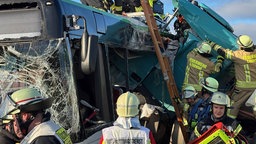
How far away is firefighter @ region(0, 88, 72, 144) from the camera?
3373 millimetres

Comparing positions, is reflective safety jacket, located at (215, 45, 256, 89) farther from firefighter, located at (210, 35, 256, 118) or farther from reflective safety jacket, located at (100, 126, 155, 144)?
reflective safety jacket, located at (100, 126, 155, 144)

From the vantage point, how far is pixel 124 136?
406 cm

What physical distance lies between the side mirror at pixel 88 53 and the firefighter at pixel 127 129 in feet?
1.46

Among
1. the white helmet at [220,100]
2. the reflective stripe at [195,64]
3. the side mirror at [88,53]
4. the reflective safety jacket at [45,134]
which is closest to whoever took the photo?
the reflective safety jacket at [45,134]

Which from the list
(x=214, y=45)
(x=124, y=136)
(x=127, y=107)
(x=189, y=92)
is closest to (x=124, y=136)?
(x=124, y=136)

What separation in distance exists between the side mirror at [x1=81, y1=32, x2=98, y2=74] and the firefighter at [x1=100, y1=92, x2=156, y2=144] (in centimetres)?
44

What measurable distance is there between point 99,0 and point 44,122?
5.69 metres

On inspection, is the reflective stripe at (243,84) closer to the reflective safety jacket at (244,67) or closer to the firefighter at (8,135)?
the reflective safety jacket at (244,67)

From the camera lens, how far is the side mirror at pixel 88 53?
440cm

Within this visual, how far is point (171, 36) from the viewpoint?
27.8ft

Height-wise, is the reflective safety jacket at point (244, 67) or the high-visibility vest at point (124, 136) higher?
the high-visibility vest at point (124, 136)

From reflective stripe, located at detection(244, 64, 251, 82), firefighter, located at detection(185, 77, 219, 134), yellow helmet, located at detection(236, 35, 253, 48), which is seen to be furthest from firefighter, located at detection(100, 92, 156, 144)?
yellow helmet, located at detection(236, 35, 253, 48)

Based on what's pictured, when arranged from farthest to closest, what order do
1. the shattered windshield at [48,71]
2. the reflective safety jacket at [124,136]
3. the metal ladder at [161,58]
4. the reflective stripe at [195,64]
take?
the reflective stripe at [195,64] → the metal ladder at [161,58] → the shattered windshield at [48,71] → the reflective safety jacket at [124,136]

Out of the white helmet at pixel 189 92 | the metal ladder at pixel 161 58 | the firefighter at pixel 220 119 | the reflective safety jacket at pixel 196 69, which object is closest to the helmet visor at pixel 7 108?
the firefighter at pixel 220 119
